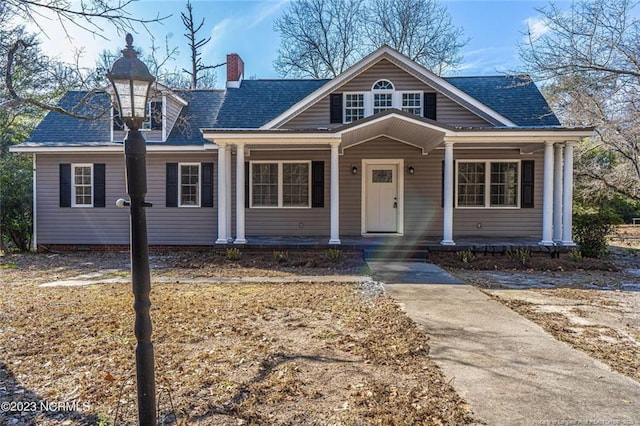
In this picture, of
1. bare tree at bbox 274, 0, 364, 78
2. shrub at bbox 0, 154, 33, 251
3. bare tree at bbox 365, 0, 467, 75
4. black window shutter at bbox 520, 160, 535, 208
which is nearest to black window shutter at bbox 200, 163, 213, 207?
shrub at bbox 0, 154, 33, 251

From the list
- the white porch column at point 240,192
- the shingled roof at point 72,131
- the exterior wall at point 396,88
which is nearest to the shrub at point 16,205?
the shingled roof at point 72,131

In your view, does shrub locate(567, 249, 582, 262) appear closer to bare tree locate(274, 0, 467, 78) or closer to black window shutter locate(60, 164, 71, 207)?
black window shutter locate(60, 164, 71, 207)

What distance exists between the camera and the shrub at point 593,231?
33.2 ft

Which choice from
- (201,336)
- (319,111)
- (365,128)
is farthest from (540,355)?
(319,111)

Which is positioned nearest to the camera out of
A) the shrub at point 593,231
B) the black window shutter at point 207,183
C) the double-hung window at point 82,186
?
the shrub at point 593,231

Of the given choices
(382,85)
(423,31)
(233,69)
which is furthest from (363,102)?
(423,31)

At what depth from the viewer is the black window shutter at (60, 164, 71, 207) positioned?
457 inches

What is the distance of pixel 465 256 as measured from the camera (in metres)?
9.06

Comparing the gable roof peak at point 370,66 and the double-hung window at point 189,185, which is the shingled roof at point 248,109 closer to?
the double-hung window at point 189,185

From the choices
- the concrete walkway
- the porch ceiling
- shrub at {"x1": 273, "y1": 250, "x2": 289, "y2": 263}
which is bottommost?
the concrete walkway

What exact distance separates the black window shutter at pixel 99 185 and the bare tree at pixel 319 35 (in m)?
13.5

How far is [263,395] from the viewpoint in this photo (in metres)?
2.87

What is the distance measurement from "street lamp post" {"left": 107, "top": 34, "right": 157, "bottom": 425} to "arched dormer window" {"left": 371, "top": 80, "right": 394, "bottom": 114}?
29.3 ft

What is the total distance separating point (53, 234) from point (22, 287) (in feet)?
18.2
